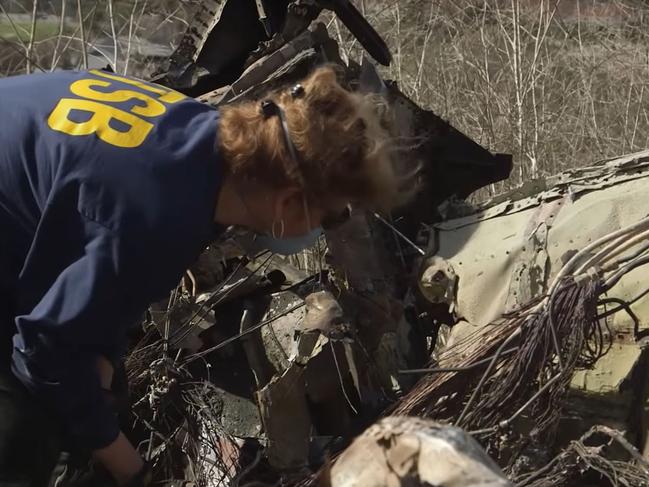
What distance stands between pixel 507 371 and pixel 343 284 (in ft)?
2.53

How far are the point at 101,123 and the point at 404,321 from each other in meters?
1.85

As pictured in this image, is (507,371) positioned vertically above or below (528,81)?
below

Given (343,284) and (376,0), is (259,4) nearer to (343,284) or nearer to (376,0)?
(343,284)

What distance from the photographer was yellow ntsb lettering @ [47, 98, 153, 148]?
1.90 m

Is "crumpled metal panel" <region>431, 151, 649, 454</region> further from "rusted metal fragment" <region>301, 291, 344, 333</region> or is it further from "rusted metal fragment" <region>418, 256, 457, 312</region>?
"rusted metal fragment" <region>301, 291, 344, 333</region>

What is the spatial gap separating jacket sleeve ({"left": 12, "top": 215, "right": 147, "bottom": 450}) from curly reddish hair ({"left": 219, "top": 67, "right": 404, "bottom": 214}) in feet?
1.13

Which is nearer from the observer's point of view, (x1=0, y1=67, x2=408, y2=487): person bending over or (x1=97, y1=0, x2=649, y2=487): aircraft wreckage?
(x1=0, y1=67, x2=408, y2=487): person bending over

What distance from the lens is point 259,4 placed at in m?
3.68

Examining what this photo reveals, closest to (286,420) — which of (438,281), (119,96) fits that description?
(438,281)

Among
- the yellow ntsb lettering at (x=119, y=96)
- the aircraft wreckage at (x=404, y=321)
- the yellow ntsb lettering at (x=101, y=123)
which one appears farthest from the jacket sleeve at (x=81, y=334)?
the aircraft wreckage at (x=404, y=321)

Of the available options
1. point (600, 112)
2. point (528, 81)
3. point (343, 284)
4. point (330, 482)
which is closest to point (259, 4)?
point (343, 284)

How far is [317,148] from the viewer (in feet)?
6.19

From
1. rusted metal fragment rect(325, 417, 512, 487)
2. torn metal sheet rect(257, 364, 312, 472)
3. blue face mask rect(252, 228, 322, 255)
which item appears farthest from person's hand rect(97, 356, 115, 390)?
torn metal sheet rect(257, 364, 312, 472)

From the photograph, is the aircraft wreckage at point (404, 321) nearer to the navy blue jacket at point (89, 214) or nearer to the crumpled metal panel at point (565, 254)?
the crumpled metal panel at point (565, 254)
